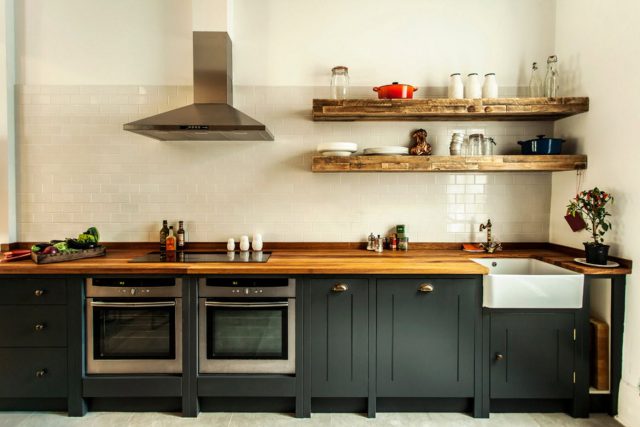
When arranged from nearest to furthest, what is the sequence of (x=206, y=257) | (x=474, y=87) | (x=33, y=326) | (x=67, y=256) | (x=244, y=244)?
(x=33, y=326)
(x=67, y=256)
(x=206, y=257)
(x=474, y=87)
(x=244, y=244)

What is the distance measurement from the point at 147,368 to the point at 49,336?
68cm

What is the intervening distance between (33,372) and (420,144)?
10.7ft

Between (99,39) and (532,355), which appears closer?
(532,355)

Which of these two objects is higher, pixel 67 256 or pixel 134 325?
pixel 67 256

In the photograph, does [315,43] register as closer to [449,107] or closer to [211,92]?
[211,92]

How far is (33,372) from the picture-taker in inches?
98.1

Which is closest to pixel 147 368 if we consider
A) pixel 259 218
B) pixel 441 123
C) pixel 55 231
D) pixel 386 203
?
pixel 259 218

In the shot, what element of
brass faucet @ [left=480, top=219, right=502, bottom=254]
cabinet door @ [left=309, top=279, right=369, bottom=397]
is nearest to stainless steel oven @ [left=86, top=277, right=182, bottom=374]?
cabinet door @ [left=309, top=279, right=369, bottom=397]

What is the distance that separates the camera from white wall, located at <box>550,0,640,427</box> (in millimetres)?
2338

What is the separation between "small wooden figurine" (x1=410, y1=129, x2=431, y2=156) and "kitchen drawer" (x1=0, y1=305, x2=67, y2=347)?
9.18ft

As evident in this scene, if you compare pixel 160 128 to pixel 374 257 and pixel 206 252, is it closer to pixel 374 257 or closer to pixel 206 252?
pixel 206 252

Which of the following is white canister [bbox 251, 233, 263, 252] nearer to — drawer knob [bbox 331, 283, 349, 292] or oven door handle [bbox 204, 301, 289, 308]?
oven door handle [bbox 204, 301, 289, 308]

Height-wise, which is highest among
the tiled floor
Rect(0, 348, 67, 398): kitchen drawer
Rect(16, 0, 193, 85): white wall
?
Rect(16, 0, 193, 85): white wall

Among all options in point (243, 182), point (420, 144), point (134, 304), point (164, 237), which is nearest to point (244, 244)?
point (243, 182)
